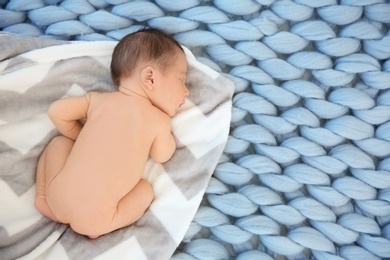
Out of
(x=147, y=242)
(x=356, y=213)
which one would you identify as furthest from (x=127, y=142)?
(x=356, y=213)

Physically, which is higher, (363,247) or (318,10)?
(318,10)

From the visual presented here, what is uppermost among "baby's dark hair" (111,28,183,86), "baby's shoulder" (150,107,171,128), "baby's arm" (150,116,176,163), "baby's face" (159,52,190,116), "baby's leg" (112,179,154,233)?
"baby's dark hair" (111,28,183,86)

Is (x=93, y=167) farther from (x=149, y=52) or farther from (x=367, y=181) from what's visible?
(x=367, y=181)

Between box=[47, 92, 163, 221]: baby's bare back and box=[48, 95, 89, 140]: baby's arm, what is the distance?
0.05 ft

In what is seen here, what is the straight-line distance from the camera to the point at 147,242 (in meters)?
1.03

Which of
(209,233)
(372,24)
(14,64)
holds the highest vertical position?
(372,24)

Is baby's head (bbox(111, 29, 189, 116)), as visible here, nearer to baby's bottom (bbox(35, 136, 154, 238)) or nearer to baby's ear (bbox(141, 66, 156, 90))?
baby's ear (bbox(141, 66, 156, 90))

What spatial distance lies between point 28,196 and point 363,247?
0.58 m

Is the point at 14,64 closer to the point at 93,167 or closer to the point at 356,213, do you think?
the point at 93,167

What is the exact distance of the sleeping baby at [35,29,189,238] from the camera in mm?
968

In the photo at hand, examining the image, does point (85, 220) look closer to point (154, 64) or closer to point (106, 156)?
point (106, 156)

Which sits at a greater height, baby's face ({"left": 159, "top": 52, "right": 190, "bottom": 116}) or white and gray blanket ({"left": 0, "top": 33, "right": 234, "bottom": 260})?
baby's face ({"left": 159, "top": 52, "right": 190, "bottom": 116})

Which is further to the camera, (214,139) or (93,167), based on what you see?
(214,139)

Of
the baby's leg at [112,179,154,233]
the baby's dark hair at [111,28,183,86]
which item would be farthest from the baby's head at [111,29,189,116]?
the baby's leg at [112,179,154,233]
